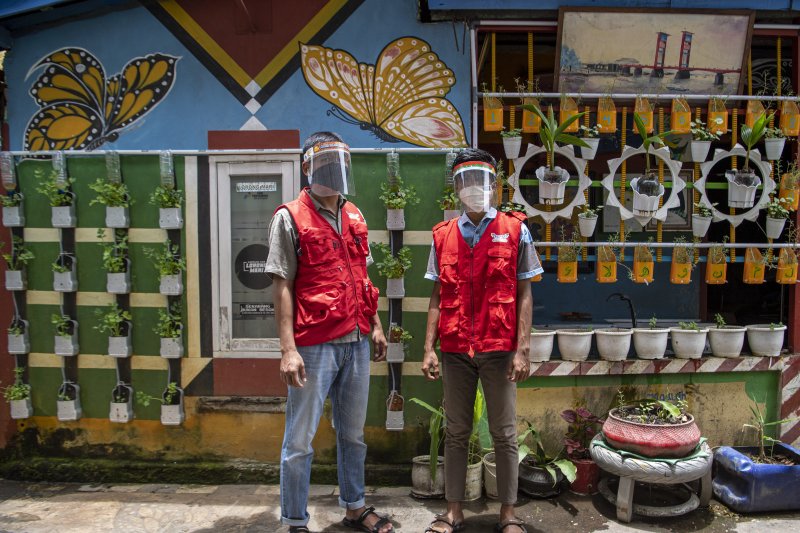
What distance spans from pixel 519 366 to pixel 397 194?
1429mm

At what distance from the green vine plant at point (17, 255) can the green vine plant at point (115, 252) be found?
0.51m

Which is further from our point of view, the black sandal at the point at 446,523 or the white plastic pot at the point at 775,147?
the white plastic pot at the point at 775,147

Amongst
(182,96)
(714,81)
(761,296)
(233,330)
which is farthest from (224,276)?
(761,296)

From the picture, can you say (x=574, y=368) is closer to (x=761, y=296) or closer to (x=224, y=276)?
(x=224, y=276)

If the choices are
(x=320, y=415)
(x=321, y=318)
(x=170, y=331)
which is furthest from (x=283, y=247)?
(x=170, y=331)

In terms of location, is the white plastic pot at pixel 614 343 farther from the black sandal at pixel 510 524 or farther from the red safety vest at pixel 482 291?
the black sandal at pixel 510 524

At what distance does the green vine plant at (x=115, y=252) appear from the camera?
165 inches

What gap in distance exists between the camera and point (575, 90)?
4.57m

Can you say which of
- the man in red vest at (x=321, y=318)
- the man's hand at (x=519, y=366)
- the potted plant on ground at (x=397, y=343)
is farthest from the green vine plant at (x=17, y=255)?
the man's hand at (x=519, y=366)

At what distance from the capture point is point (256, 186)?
4.30m

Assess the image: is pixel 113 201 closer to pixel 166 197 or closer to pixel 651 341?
pixel 166 197

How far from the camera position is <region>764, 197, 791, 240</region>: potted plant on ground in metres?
4.40

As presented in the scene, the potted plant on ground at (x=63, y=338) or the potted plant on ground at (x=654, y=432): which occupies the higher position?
the potted plant on ground at (x=63, y=338)

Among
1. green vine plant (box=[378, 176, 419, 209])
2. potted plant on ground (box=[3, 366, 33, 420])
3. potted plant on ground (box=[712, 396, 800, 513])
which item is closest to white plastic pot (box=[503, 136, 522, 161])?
green vine plant (box=[378, 176, 419, 209])
